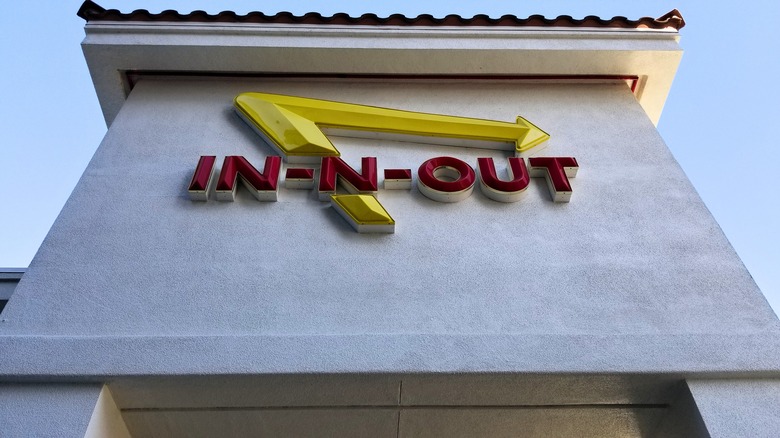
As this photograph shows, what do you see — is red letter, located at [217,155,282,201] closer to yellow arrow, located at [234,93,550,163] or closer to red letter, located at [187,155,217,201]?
red letter, located at [187,155,217,201]

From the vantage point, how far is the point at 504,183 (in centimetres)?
584

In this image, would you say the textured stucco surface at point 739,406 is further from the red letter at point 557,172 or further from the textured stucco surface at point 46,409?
the textured stucco surface at point 46,409

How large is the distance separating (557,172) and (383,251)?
1806mm

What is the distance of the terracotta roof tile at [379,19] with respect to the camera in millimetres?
7348

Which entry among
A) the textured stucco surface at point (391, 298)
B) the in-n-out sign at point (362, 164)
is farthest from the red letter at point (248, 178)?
the textured stucco surface at point (391, 298)

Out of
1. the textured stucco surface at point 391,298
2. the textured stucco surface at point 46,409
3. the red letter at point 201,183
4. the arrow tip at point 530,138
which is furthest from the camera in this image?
the arrow tip at point 530,138

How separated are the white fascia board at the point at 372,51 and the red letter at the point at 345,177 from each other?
5.54 feet

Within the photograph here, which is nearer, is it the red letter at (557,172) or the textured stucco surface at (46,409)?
the textured stucco surface at (46,409)

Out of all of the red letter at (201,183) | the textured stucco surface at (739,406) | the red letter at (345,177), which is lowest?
the textured stucco surface at (739,406)

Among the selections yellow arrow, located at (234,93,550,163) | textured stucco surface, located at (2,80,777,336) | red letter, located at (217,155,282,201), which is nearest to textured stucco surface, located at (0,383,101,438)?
textured stucco surface, located at (2,80,777,336)

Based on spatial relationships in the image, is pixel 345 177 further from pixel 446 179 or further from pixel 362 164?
pixel 446 179

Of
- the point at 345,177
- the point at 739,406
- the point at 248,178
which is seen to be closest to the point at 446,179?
the point at 345,177

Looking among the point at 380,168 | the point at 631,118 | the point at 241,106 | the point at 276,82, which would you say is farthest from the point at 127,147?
the point at 631,118

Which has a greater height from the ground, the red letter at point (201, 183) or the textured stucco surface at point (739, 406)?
the red letter at point (201, 183)
